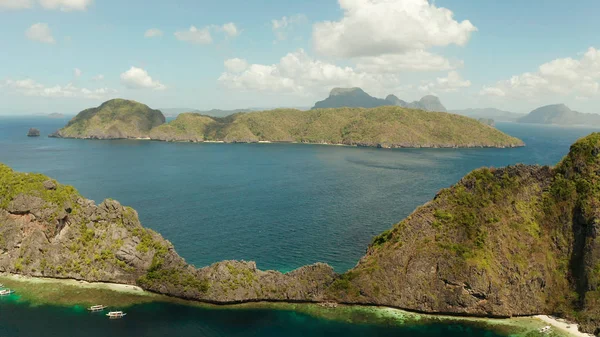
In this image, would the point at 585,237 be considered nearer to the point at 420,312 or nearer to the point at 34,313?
the point at 420,312

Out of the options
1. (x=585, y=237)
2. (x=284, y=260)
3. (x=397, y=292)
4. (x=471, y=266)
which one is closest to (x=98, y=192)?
(x=284, y=260)

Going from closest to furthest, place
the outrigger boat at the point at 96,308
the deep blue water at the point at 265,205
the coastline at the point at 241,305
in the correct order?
A: 1. the coastline at the point at 241,305
2. the outrigger boat at the point at 96,308
3. the deep blue water at the point at 265,205

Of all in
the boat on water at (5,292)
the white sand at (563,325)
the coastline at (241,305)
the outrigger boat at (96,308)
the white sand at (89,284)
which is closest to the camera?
the white sand at (563,325)

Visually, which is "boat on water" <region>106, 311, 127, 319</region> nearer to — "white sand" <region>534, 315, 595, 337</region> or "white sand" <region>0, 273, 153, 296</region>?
"white sand" <region>0, 273, 153, 296</region>

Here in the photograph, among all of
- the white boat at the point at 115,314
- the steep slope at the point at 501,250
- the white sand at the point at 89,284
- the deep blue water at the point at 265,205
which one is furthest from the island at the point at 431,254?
the deep blue water at the point at 265,205

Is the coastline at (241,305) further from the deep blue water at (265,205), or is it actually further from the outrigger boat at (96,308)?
the deep blue water at (265,205)
